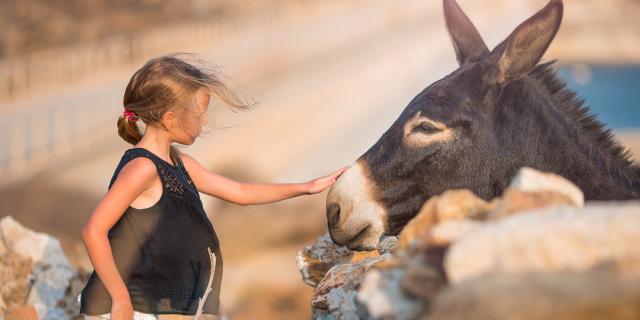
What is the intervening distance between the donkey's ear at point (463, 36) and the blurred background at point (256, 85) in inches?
194

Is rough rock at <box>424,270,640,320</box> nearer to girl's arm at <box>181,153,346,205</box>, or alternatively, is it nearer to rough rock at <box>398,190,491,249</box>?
rough rock at <box>398,190,491,249</box>

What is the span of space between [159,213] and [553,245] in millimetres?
1615

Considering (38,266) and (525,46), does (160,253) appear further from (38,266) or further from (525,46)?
(38,266)

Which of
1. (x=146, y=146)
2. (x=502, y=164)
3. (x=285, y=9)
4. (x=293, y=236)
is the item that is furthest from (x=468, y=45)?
(x=285, y=9)

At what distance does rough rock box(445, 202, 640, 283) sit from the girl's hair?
1428 mm

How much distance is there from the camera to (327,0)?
25609 mm

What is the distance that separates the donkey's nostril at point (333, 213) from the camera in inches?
118

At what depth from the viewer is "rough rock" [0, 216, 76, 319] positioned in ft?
14.0

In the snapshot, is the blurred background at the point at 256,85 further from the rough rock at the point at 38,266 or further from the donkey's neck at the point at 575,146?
the donkey's neck at the point at 575,146

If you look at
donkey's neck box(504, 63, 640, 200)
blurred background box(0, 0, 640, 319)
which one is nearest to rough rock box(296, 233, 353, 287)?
donkey's neck box(504, 63, 640, 200)

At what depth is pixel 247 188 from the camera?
3262mm

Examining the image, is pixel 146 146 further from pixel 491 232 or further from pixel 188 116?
pixel 491 232

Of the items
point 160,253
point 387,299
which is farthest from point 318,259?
point 387,299

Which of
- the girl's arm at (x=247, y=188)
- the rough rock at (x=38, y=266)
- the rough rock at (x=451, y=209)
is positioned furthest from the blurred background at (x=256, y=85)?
the rough rock at (x=451, y=209)
